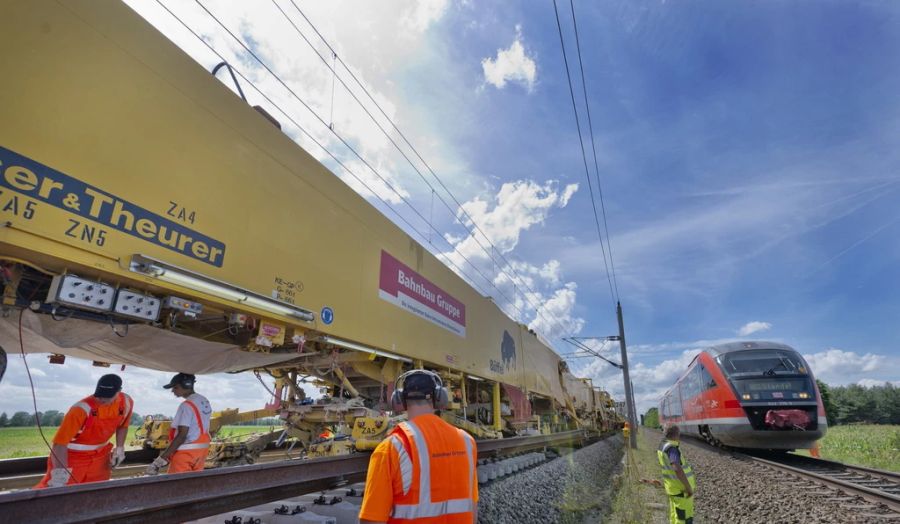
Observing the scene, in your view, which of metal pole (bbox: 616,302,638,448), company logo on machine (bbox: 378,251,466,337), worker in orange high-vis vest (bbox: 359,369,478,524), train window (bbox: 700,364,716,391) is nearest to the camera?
worker in orange high-vis vest (bbox: 359,369,478,524)

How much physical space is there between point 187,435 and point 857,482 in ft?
36.6

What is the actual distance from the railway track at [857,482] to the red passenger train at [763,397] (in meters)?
0.73

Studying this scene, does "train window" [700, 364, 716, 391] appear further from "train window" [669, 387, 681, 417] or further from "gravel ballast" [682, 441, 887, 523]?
"train window" [669, 387, 681, 417]

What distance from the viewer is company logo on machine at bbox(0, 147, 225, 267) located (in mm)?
2398

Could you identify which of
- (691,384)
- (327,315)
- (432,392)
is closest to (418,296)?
(327,315)

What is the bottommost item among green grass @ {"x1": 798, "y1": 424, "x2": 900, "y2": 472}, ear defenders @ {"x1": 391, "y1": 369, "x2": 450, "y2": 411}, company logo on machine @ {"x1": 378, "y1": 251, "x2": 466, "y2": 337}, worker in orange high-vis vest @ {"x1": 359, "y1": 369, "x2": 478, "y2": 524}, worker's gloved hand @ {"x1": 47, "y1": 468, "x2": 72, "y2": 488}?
green grass @ {"x1": 798, "y1": 424, "x2": 900, "y2": 472}

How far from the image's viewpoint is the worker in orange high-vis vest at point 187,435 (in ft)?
13.1

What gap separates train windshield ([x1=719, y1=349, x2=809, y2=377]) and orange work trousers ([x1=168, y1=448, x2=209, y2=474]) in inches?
490

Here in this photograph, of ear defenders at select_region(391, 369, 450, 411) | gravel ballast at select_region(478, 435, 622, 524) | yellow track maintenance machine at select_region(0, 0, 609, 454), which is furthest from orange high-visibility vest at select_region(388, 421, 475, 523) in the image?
gravel ballast at select_region(478, 435, 622, 524)

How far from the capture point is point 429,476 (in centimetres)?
186

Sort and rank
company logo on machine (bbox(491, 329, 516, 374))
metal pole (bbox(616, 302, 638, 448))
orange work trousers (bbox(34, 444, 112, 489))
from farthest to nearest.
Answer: metal pole (bbox(616, 302, 638, 448)) → company logo on machine (bbox(491, 329, 516, 374)) → orange work trousers (bbox(34, 444, 112, 489))

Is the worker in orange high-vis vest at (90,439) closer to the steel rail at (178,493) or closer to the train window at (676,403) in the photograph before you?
the steel rail at (178,493)

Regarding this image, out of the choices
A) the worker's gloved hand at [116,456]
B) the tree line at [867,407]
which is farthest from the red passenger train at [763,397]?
the tree line at [867,407]

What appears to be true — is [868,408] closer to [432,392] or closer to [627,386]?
[627,386]
